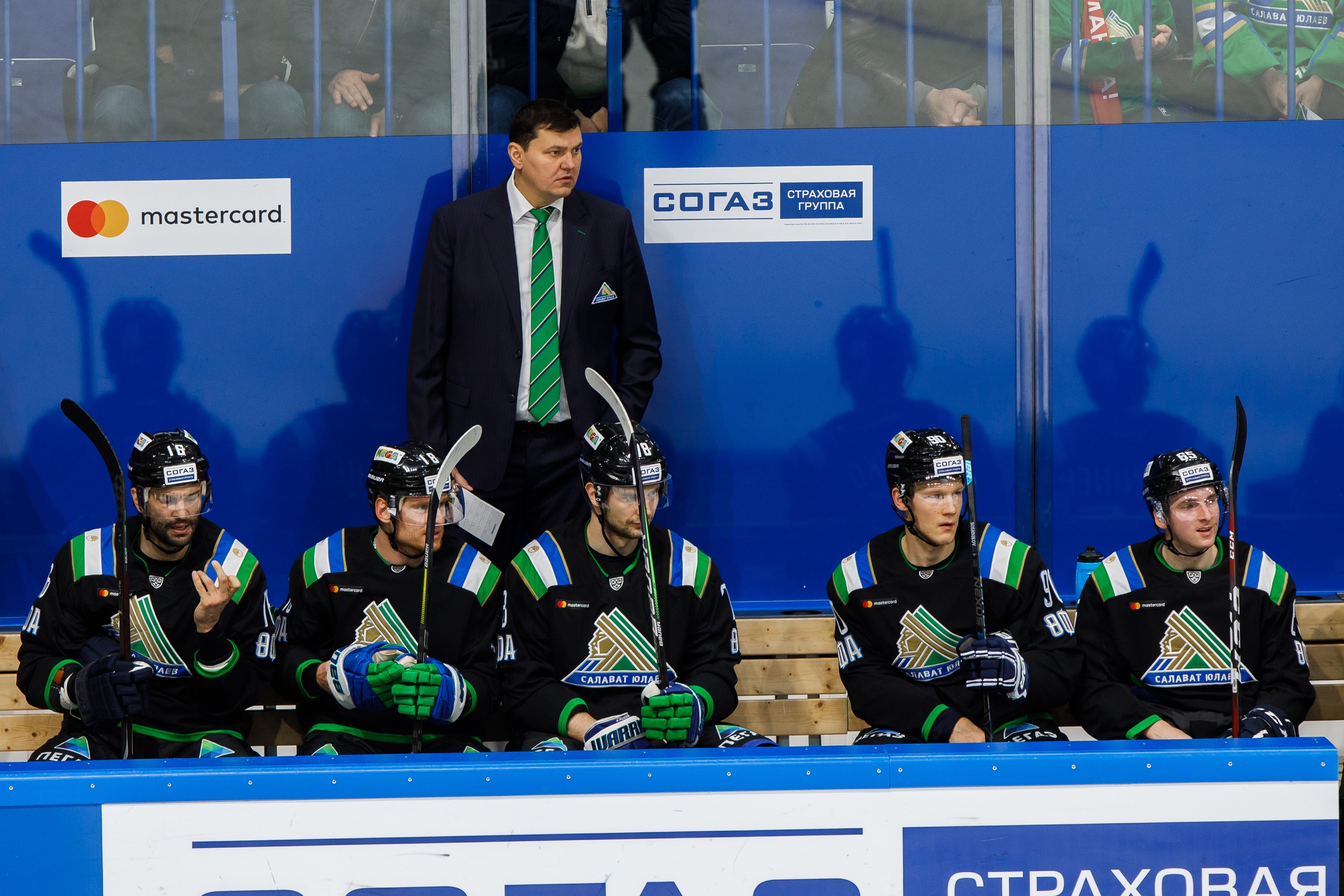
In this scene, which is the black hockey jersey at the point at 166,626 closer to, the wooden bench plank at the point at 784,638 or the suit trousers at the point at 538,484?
the suit trousers at the point at 538,484

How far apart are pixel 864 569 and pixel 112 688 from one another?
6.07 feet

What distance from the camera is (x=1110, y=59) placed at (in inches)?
169

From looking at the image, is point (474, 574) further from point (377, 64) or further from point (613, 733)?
point (377, 64)

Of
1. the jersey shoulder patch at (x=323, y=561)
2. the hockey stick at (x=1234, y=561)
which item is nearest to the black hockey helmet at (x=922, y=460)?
the hockey stick at (x=1234, y=561)

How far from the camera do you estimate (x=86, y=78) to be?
14.2 feet

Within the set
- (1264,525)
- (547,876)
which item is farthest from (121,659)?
(1264,525)

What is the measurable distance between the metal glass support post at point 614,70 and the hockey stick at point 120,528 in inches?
74.0

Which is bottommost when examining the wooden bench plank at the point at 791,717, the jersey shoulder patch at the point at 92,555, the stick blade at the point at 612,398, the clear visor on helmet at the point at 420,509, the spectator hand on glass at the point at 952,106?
the wooden bench plank at the point at 791,717

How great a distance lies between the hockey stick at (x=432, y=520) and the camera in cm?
325

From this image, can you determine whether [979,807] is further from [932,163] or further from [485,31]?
[485,31]

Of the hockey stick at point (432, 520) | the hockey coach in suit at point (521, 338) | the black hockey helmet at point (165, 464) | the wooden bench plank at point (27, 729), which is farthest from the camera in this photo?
the hockey coach in suit at point (521, 338)

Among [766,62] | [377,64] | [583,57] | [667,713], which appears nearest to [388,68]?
[377,64]

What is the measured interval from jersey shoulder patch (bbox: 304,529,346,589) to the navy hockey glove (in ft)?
1.67

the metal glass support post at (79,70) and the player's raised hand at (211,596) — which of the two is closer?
the player's raised hand at (211,596)
